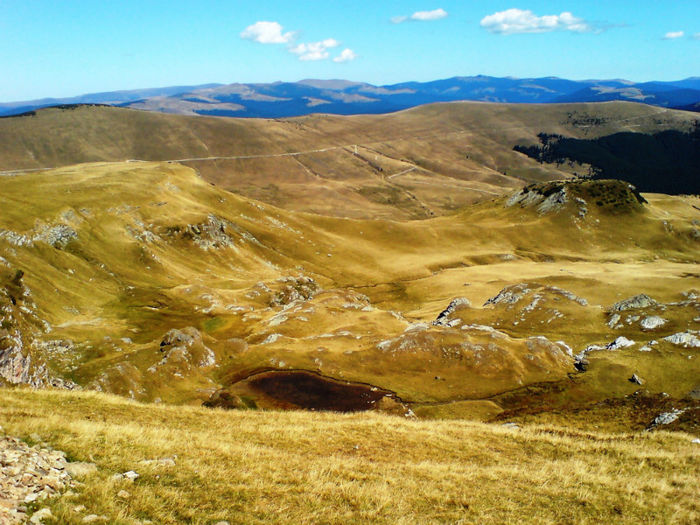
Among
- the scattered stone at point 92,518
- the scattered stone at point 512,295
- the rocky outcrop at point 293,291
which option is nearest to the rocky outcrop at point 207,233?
the rocky outcrop at point 293,291

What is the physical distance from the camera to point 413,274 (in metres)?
188

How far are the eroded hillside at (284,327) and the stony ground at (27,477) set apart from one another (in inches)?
1441

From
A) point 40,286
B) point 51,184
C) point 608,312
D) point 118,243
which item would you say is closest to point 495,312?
point 608,312

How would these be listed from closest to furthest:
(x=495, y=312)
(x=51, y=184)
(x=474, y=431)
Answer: (x=474, y=431)
(x=495, y=312)
(x=51, y=184)

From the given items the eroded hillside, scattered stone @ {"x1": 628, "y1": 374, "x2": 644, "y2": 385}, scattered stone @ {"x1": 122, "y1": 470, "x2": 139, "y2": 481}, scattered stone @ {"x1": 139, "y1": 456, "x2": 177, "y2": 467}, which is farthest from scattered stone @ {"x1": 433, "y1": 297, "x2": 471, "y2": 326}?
scattered stone @ {"x1": 122, "y1": 470, "x2": 139, "y2": 481}

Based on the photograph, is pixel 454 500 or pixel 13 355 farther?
pixel 13 355

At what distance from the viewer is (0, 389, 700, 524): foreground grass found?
58.4ft

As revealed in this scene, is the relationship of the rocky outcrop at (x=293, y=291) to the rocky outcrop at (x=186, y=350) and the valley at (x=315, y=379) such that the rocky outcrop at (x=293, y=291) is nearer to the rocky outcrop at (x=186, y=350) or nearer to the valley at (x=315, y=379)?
the valley at (x=315, y=379)

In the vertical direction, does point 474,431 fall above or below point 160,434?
below

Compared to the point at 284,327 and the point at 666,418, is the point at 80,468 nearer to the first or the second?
the point at 666,418

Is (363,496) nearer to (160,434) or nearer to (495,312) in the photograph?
(160,434)

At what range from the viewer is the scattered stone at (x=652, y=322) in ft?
276

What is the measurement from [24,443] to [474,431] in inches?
1168

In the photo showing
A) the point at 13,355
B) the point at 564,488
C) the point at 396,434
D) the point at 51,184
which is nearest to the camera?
the point at 564,488
